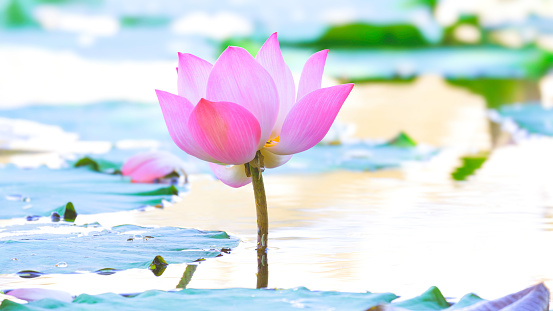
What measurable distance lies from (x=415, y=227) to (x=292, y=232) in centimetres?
17

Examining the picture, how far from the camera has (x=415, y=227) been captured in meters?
1.07

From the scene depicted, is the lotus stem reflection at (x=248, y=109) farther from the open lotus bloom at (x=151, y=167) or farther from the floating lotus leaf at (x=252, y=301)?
the open lotus bloom at (x=151, y=167)

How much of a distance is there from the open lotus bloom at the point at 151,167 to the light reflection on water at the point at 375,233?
0.07m

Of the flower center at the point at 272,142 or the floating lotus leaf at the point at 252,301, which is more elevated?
the flower center at the point at 272,142

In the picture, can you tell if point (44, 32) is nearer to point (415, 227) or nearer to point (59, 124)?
point (59, 124)

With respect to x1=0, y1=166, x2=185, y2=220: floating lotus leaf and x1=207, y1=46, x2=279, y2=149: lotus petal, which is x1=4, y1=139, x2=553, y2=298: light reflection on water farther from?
x1=207, y1=46, x2=279, y2=149: lotus petal

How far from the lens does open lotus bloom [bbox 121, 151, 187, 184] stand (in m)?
1.63

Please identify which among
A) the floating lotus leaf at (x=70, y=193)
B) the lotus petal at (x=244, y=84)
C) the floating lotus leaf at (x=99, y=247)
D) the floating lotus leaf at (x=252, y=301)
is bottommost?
the floating lotus leaf at (x=252, y=301)

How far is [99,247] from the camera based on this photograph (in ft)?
2.99

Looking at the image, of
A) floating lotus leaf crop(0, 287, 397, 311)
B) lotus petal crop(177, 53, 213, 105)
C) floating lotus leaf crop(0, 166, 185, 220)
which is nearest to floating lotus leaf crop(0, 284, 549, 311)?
floating lotus leaf crop(0, 287, 397, 311)

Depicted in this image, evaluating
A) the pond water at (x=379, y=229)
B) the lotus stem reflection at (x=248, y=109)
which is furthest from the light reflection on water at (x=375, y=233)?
the lotus stem reflection at (x=248, y=109)

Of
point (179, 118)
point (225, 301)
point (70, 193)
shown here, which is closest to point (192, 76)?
point (179, 118)

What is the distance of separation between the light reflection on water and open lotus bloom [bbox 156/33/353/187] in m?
0.13

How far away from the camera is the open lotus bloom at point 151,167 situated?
5.34 feet
